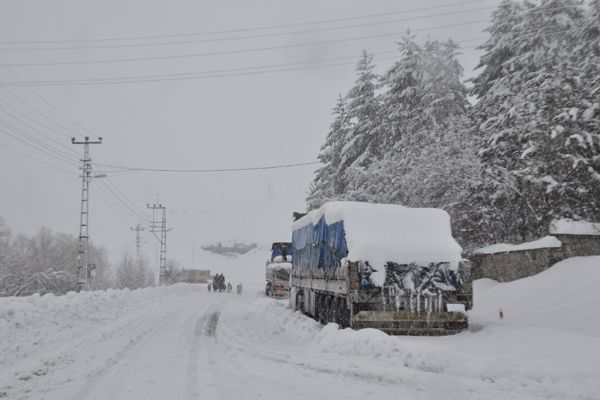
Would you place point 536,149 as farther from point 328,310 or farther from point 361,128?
point 361,128

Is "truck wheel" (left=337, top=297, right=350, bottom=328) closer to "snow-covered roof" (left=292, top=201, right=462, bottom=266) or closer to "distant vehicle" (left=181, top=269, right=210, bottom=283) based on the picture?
"snow-covered roof" (left=292, top=201, right=462, bottom=266)

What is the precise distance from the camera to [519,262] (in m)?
18.4

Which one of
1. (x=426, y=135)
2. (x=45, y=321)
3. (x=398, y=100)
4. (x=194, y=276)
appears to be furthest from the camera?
(x=194, y=276)

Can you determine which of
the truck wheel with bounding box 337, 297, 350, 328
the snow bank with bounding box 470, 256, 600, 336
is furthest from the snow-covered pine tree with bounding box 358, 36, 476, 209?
the truck wheel with bounding box 337, 297, 350, 328

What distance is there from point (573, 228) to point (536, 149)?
4.05 meters

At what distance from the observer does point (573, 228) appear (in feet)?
56.7

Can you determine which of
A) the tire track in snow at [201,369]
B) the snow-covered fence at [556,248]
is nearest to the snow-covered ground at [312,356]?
the tire track in snow at [201,369]

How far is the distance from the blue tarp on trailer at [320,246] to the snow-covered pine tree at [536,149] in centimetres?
882

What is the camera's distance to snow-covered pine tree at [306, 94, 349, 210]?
128ft

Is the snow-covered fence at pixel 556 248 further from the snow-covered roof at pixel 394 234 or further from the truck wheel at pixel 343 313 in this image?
the truck wheel at pixel 343 313

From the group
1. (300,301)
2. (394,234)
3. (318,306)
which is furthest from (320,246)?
(300,301)

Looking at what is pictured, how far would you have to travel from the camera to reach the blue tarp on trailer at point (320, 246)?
43.9 ft

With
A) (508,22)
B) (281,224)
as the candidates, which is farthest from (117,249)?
(508,22)

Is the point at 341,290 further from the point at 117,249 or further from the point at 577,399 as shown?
the point at 117,249
